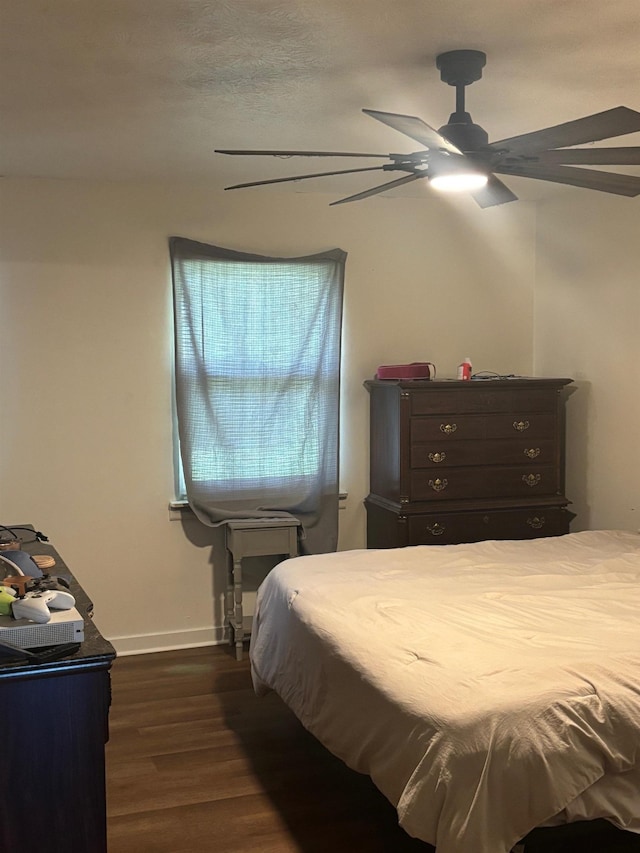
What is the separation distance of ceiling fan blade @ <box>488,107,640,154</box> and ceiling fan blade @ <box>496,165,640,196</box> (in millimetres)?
178

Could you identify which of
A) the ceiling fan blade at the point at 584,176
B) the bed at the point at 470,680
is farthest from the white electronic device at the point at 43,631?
the ceiling fan blade at the point at 584,176

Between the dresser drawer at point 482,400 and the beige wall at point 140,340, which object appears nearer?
the beige wall at point 140,340

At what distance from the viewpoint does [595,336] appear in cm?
471

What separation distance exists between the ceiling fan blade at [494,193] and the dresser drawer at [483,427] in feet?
5.35

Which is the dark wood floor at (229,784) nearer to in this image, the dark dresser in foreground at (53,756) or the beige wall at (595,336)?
the dark dresser in foreground at (53,756)

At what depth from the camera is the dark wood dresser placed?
4.50 metres

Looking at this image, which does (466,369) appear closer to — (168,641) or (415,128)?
(168,641)

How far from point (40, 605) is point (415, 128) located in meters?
1.58

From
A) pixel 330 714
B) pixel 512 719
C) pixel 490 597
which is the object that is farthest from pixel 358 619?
pixel 512 719

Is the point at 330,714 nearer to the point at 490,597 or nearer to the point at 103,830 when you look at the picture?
the point at 490,597

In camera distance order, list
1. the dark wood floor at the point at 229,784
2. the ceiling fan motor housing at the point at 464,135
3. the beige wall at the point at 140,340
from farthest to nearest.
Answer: the beige wall at the point at 140,340 → the dark wood floor at the point at 229,784 → the ceiling fan motor housing at the point at 464,135

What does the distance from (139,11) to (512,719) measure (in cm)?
203

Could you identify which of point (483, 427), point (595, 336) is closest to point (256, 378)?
point (483, 427)

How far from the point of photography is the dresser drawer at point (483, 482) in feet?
14.8
